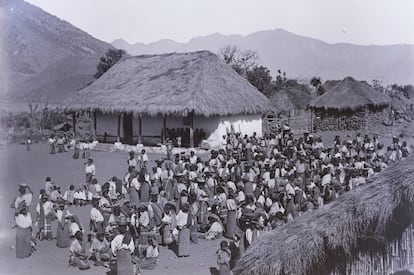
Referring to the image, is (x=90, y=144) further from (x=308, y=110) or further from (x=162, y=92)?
(x=308, y=110)

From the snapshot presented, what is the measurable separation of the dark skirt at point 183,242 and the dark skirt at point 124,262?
4.77 ft

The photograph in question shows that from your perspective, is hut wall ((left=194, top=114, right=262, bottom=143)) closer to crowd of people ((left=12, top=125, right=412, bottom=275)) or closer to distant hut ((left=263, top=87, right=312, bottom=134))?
distant hut ((left=263, top=87, right=312, bottom=134))

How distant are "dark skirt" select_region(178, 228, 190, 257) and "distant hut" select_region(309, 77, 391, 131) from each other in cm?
2049

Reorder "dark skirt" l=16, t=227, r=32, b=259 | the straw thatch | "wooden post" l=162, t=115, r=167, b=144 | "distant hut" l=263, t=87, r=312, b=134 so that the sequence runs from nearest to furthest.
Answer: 1. "dark skirt" l=16, t=227, r=32, b=259
2. "wooden post" l=162, t=115, r=167, b=144
3. "distant hut" l=263, t=87, r=312, b=134
4. the straw thatch

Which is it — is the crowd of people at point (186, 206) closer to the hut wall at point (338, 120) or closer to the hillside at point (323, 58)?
the hut wall at point (338, 120)

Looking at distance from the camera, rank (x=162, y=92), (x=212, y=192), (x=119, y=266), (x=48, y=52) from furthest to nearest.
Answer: (x=48, y=52) → (x=162, y=92) → (x=212, y=192) → (x=119, y=266)

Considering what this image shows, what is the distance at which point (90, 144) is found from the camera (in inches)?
923

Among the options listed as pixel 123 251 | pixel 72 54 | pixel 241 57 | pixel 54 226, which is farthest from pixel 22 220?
pixel 72 54

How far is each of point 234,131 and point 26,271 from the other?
14548 millimetres

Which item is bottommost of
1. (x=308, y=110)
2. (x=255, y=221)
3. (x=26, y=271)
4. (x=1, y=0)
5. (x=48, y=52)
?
(x=26, y=271)

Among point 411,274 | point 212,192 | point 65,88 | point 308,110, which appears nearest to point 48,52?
point 65,88

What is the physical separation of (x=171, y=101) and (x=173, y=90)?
970mm

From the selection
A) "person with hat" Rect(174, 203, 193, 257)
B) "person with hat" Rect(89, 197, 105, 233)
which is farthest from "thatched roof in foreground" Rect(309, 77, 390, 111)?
"person with hat" Rect(89, 197, 105, 233)

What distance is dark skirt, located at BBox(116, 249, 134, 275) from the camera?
8.02 metres
